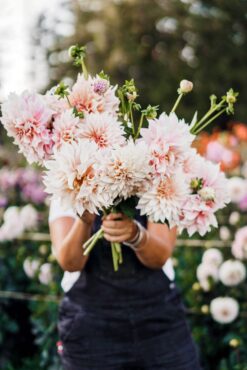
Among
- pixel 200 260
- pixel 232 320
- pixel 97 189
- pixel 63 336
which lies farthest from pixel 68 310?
pixel 200 260

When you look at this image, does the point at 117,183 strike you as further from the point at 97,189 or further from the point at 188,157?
the point at 188,157

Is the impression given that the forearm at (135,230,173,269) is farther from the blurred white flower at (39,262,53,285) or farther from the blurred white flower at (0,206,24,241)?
the blurred white flower at (0,206,24,241)

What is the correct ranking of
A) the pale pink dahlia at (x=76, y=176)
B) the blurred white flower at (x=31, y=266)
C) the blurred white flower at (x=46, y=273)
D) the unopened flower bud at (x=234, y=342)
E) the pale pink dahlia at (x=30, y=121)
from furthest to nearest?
the blurred white flower at (x=31, y=266), the blurred white flower at (x=46, y=273), the unopened flower bud at (x=234, y=342), the pale pink dahlia at (x=30, y=121), the pale pink dahlia at (x=76, y=176)

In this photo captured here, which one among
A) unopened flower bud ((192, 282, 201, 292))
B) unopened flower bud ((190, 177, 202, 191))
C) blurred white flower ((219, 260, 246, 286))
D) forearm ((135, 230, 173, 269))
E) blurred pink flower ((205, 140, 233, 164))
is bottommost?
unopened flower bud ((192, 282, 201, 292))

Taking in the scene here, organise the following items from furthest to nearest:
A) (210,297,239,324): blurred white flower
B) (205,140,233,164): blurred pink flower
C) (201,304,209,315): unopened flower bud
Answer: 1. (205,140,233,164): blurred pink flower
2. (201,304,209,315): unopened flower bud
3. (210,297,239,324): blurred white flower

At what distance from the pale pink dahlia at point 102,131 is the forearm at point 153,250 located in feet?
1.56

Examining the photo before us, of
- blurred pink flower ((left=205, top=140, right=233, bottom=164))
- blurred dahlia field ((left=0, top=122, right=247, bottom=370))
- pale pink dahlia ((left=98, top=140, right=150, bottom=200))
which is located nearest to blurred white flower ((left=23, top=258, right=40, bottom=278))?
blurred dahlia field ((left=0, top=122, right=247, bottom=370))

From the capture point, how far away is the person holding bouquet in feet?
7.00

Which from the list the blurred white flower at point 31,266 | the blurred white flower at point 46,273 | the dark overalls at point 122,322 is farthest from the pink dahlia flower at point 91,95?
the blurred white flower at point 31,266

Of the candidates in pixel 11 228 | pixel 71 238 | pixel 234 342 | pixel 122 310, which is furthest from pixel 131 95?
pixel 11 228

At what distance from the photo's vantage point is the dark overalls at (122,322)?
2143 mm

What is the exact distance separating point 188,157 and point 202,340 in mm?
2070

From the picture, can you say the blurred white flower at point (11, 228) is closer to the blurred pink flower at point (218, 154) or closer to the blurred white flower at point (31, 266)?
the blurred white flower at point (31, 266)

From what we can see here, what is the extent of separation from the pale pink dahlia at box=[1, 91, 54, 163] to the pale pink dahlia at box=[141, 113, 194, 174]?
0.27m
